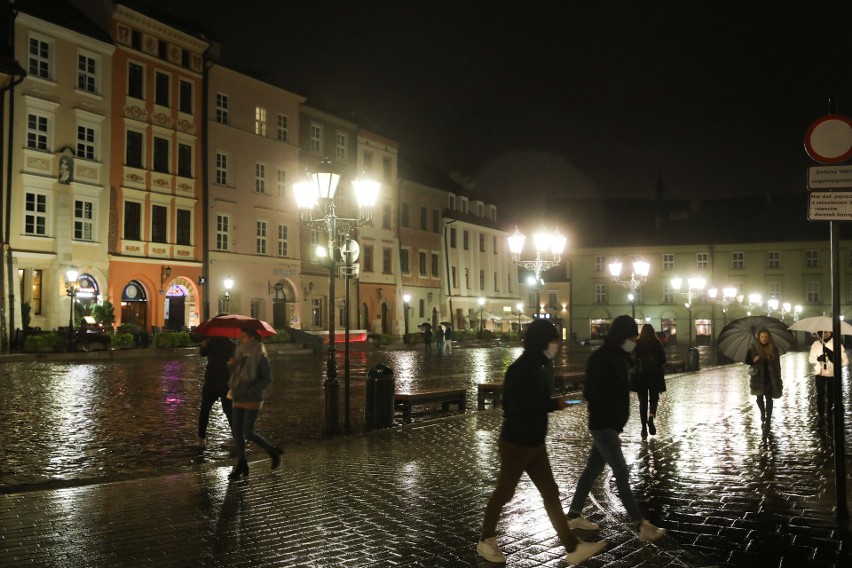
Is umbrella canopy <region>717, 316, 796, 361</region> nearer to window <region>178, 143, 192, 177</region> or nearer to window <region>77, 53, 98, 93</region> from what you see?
window <region>77, 53, 98, 93</region>

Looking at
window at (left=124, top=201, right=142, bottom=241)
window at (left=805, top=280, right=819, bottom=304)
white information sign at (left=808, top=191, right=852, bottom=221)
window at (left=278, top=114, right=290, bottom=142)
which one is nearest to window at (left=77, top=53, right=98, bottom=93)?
window at (left=124, top=201, right=142, bottom=241)

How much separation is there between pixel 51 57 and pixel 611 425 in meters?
35.7

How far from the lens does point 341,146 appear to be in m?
53.0

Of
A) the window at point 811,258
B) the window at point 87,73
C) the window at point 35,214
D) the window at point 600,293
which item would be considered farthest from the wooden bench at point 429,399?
the window at point 811,258

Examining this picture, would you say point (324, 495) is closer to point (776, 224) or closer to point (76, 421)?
point (76, 421)

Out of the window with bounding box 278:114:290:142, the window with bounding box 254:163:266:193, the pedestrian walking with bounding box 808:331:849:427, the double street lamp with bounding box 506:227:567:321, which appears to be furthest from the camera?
the window with bounding box 278:114:290:142

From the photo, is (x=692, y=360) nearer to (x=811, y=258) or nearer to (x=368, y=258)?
(x=368, y=258)

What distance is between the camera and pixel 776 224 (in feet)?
252

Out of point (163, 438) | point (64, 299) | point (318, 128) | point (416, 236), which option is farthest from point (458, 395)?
point (416, 236)

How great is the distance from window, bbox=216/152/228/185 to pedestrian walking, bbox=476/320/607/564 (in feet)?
132

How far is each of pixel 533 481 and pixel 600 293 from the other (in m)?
76.5

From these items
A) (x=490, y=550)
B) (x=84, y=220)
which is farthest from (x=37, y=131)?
(x=490, y=550)

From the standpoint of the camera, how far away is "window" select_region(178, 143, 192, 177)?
4216cm

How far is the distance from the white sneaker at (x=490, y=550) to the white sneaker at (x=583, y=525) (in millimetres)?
1063
